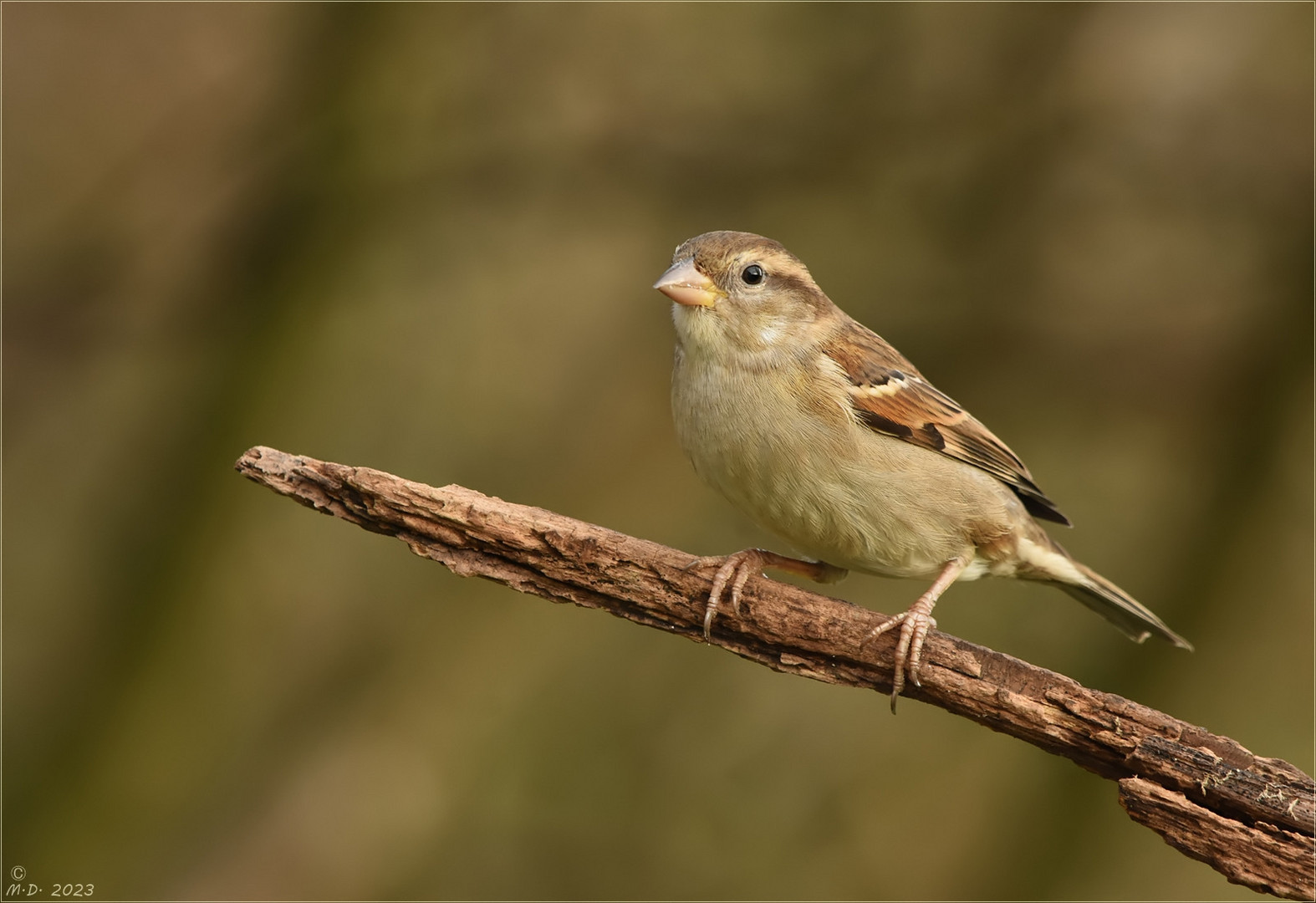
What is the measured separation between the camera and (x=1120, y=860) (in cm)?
661

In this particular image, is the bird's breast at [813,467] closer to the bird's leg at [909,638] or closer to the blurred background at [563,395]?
the bird's leg at [909,638]

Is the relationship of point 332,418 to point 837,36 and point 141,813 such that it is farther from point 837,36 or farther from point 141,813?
point 837,36

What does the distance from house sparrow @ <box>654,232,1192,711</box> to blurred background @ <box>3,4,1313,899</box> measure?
83.0 inches

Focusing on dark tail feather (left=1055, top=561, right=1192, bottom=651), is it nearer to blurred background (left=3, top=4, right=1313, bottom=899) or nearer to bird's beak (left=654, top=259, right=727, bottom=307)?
blurred background (left=3, top=4, right=1313, bottom=899)

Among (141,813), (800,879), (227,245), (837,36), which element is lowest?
(141,813)

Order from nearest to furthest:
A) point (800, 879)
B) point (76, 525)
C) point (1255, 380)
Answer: point (1255, 380) → point (800, 879) → point (76, 525)

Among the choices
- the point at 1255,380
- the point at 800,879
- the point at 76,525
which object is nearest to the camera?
the point at 1255,380

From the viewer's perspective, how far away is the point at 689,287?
4.43 meters

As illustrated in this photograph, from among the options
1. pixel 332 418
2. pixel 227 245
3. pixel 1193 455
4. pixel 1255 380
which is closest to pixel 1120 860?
pixel 1193 455

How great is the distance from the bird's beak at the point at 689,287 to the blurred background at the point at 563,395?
99.2 inches

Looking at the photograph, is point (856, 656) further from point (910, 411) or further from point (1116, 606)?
point (1116, 606)

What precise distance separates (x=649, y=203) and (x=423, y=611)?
121 inches

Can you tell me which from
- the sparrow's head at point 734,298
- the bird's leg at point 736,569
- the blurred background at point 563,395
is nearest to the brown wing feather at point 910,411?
the sparrow's head at point 734,298

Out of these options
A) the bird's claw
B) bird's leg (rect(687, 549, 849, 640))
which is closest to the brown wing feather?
bird's leg (rect(687, 549, 849, 640))
